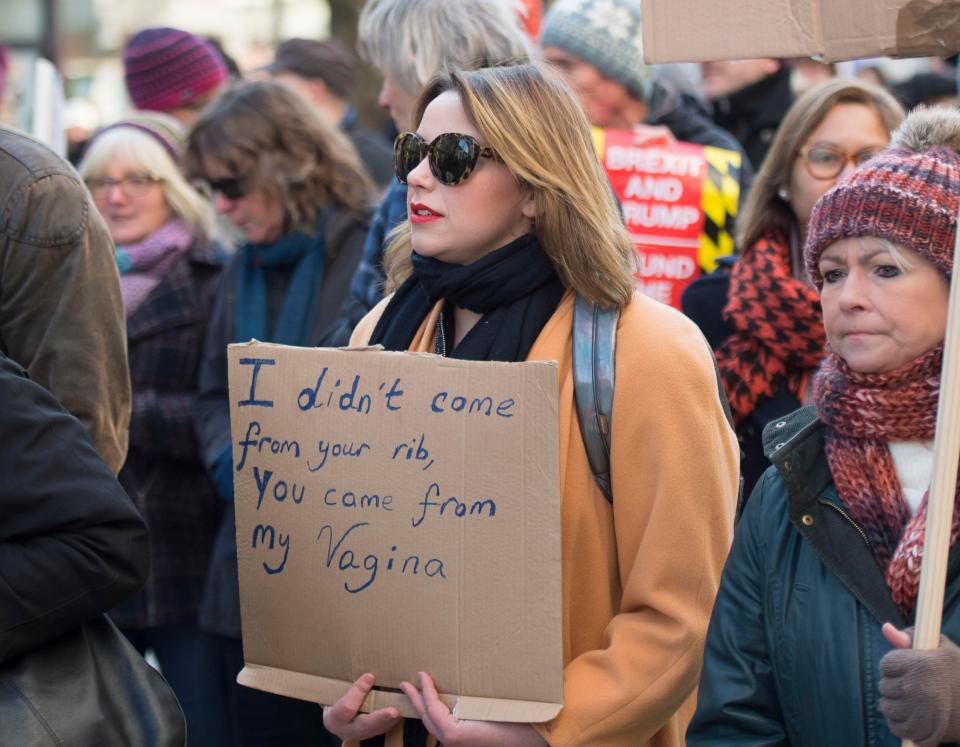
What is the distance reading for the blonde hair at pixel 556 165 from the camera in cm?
264

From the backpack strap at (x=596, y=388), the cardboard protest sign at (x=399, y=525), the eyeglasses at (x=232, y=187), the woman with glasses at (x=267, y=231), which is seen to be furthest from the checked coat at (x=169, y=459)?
the backpack strap at (x=596, y=388)

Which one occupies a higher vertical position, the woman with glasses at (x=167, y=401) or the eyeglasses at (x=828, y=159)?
the eyeglasses at (x=828, y=159)

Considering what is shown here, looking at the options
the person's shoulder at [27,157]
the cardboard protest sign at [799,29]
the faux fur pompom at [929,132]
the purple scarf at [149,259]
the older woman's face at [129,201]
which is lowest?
the purple scarf at [149,259]

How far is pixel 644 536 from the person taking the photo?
2490 mm

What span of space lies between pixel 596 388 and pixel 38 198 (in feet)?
3.83

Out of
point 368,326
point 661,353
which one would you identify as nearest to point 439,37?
point 368,326

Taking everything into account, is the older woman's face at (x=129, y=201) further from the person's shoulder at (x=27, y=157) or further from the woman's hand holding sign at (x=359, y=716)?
the woman's hand holding sign at (x=359, y=716)

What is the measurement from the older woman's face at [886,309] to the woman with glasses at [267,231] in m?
2.13

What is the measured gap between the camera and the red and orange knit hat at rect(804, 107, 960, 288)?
232 cm

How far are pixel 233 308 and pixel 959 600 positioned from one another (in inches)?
109

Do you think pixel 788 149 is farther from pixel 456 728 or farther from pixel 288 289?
pixel 456 728

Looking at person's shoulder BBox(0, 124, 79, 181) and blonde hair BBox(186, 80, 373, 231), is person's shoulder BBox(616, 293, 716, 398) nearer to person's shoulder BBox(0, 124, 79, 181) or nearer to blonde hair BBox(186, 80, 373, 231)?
person's shoulder BBox(0, 124, 79, 181)

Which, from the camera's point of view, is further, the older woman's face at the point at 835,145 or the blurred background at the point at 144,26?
the blurred background at the point at 144,26

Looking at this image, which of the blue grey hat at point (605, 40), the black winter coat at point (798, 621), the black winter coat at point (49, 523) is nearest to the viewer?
the black winter coat at point (798, 621)
